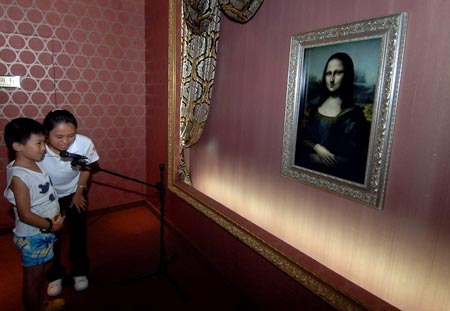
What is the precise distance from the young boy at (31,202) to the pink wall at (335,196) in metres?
1.64

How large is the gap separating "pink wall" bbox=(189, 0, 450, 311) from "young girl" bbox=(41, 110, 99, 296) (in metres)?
1.36

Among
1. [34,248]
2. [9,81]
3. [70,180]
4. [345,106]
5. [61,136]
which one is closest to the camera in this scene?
[34,248]

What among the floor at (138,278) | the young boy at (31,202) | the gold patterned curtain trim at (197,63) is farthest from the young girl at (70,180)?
the gold patterned curtain trim at (197,63)

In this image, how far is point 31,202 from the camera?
5.87ft

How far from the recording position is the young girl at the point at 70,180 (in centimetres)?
206

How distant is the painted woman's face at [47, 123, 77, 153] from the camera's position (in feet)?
6.68

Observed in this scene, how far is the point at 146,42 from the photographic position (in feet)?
13.0

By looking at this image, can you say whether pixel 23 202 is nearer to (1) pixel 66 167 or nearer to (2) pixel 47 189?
(2) pixel 47 189

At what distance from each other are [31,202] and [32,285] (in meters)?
0.56

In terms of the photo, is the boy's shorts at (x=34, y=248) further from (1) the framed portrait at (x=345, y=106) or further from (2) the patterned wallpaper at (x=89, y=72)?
(2) the patterned wallpaper at (x=89, y=72)

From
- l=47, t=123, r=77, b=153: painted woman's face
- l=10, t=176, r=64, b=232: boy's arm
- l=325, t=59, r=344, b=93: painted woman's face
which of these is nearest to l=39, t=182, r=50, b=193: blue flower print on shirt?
l=10, t=176, r=64, b=232: boy's arm

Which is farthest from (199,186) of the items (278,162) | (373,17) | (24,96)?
(373,17)

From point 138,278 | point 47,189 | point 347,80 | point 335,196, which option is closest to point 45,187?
point 47,189

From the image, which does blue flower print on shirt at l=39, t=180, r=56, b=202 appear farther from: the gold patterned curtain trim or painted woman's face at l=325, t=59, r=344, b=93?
painted woman's face at l=325, t=59, r=344, b=93
